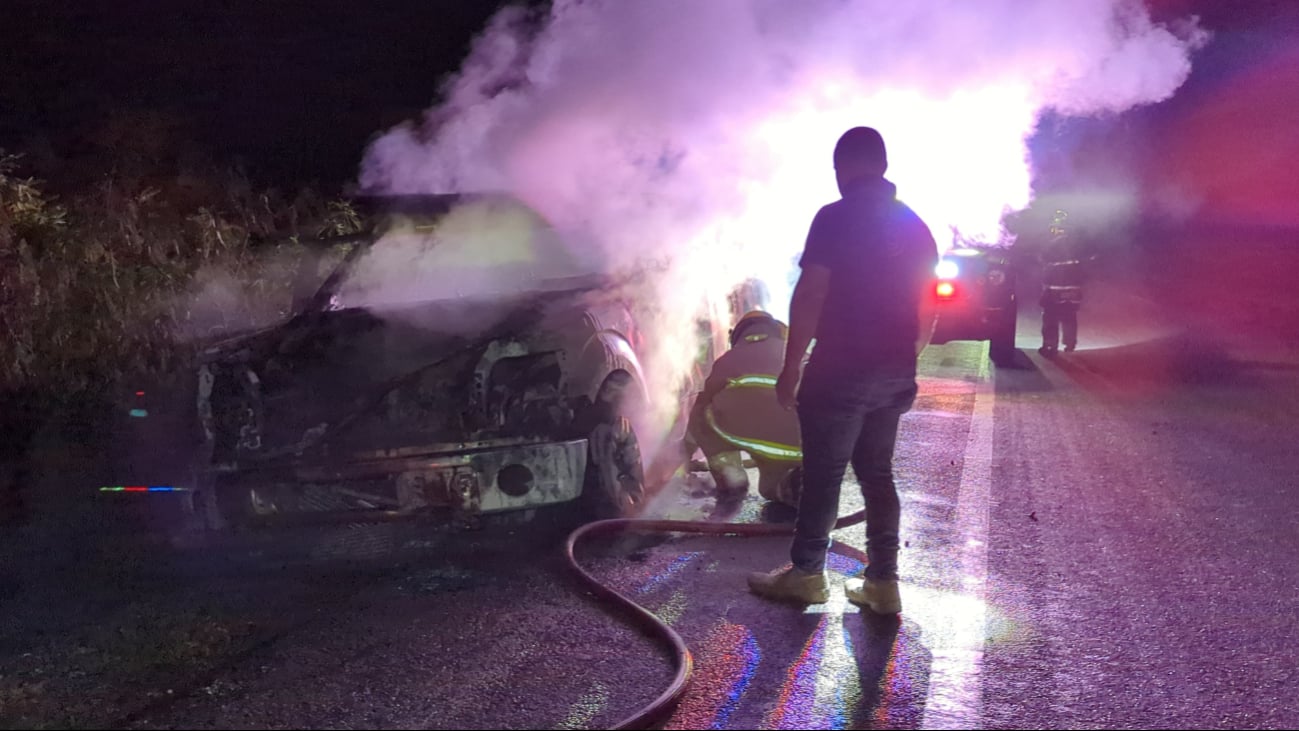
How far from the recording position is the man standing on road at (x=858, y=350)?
3486mm

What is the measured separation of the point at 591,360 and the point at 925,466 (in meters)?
2.36

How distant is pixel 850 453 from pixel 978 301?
724cm

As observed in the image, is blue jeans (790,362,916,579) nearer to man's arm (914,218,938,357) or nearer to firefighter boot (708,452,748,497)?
man's arm (914,218,938,357)

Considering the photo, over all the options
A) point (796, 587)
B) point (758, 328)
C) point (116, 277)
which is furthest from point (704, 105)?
point (116, 277)

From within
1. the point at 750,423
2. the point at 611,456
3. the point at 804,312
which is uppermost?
the point at 804,312

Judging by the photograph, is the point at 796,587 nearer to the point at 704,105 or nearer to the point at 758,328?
the point at 758,328

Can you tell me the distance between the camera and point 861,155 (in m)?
3.54

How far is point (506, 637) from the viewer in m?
3.40

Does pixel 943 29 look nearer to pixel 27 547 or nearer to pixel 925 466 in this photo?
pixel 925 466

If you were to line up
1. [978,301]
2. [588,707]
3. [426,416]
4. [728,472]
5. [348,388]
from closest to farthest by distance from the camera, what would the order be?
[588,707]
[426,416]
[348,388]
[728,472]
[978,301]

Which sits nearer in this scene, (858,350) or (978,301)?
(858,350)

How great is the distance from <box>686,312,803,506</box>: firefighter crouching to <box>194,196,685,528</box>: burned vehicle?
0.41 meters

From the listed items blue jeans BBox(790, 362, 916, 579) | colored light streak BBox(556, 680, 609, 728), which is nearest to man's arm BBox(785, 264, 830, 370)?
blue jeans BBox(790, 362, 916, 579)

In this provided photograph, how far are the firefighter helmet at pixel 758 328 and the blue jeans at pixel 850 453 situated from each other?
1680mm
